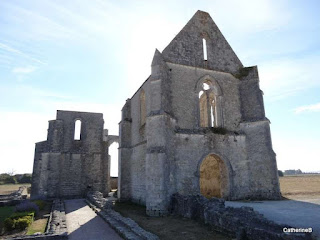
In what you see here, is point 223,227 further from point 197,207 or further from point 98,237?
point 98,237

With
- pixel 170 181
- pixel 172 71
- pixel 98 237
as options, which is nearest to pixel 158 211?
pixel 170 181

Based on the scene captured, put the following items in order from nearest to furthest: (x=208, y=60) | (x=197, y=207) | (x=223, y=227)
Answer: (x=223, y=227)
(x=197, y=207)
(x=208, y=60)

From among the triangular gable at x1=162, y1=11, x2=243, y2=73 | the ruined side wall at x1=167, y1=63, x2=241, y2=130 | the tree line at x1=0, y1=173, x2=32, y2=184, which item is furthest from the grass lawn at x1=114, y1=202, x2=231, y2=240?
the tree line at x1=0, y1=173, x2=32, y2=184

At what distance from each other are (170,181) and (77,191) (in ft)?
41.3

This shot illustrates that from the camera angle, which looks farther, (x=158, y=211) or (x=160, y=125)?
(x=160, y=125)

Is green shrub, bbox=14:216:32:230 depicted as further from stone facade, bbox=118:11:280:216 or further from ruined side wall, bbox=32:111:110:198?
ruined side wall, bbox=32:111:110:198

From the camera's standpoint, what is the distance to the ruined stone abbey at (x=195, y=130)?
11969 mm

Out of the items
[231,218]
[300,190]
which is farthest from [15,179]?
[231,218]

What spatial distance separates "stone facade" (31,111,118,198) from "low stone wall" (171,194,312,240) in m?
12.5

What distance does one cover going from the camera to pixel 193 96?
1404 centimetres

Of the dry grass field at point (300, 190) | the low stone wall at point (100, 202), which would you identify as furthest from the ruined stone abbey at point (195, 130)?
the dry grass field at point (300, 190)

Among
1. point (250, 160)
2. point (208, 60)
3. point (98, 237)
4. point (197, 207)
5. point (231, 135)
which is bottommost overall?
point (98, 237)

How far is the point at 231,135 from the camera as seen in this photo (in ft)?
46.7

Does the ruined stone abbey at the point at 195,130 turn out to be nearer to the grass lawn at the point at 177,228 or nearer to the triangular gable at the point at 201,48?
the triangular gable at the point at 201,48
